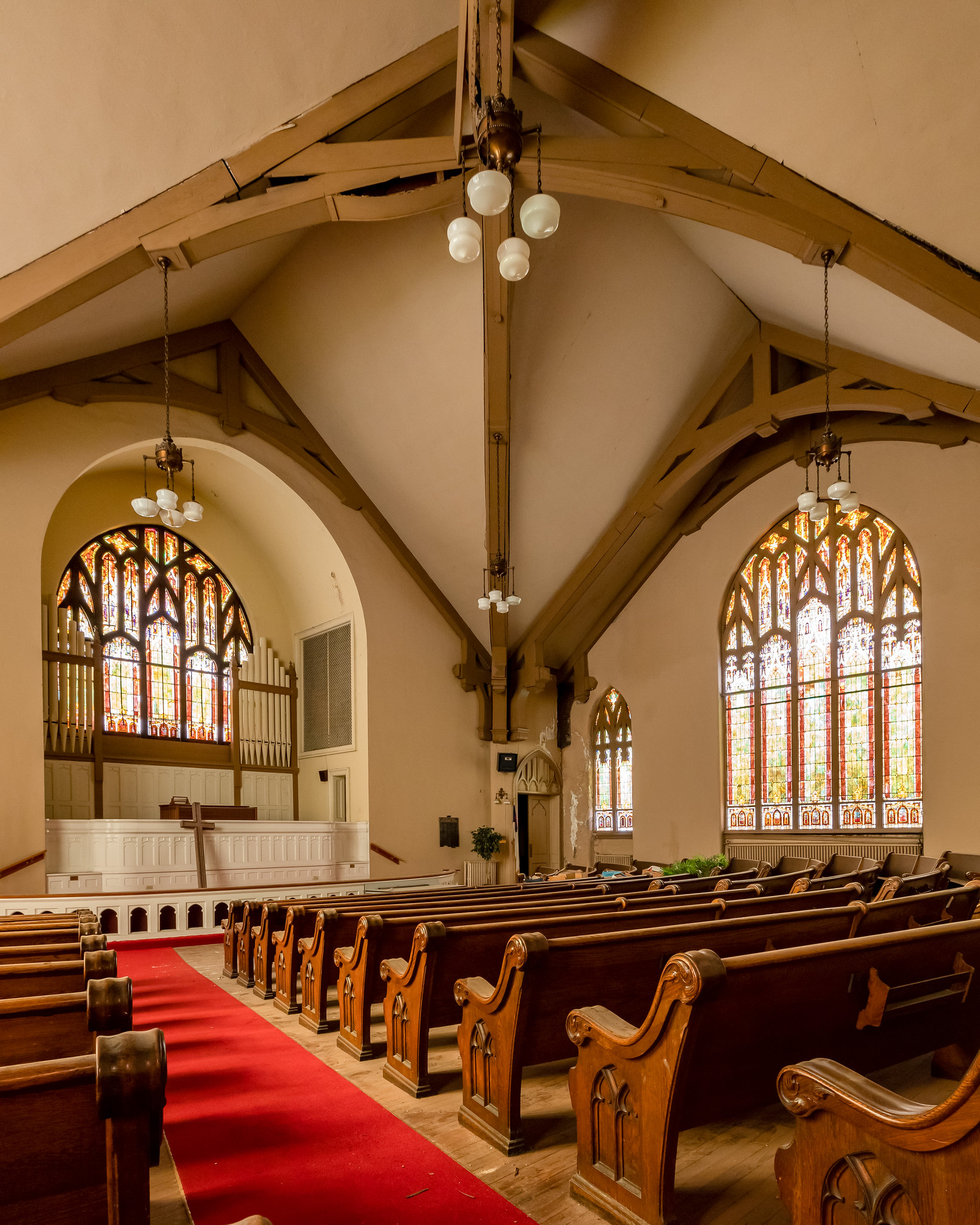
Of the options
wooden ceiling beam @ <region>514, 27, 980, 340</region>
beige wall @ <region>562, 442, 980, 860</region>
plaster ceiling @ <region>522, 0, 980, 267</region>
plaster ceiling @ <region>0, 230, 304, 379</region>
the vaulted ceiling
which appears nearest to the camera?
plaster ceiling @ <region>522, 0, 980, 267</region>

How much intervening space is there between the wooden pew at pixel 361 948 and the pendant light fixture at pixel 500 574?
582 centimetres

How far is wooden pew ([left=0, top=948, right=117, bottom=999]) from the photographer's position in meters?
2.44

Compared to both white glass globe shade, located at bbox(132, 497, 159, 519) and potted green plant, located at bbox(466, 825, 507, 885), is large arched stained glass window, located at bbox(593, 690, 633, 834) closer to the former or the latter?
potted green plant, located at bbox(466, 825, 507, 885)

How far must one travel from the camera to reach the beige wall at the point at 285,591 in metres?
9.09

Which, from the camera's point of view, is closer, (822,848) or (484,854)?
(822,848)

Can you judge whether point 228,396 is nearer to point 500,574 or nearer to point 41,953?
point 500,574

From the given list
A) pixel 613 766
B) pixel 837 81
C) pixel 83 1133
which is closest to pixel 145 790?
pixel 613 766

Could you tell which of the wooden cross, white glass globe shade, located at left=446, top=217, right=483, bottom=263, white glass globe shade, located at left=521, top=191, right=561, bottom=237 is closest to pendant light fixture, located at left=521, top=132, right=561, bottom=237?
white glass globe shade, located at left=521, top=191, right=561, bottom=237

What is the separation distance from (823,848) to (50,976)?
9976 millimetres

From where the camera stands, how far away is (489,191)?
13.9ft

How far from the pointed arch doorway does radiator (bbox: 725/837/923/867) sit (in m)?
3.08

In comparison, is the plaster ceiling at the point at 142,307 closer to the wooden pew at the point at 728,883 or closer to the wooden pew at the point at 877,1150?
the wooden pew at the point at 728,883

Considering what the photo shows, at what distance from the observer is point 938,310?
5902mm

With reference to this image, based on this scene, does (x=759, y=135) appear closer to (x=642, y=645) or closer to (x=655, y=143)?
(x=655, y=143)
